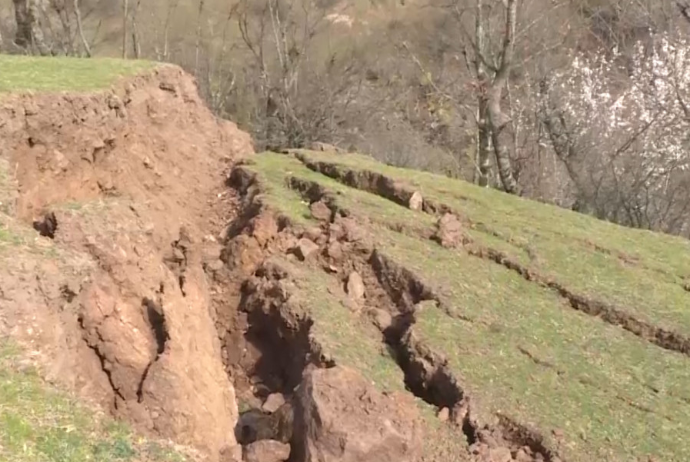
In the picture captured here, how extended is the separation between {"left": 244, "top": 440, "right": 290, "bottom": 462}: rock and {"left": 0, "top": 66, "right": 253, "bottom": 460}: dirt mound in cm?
42

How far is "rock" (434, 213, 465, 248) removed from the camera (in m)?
10.5

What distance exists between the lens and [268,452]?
718cm

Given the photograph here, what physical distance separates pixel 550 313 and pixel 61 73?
6222 mm

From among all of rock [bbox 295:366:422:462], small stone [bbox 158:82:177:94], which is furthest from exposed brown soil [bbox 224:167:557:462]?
small stone [bbox 158:82:177:94]

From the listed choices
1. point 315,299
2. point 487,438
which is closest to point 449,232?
point 315,299

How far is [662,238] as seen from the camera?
12.1 m

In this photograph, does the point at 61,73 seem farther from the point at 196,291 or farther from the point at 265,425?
the point at 265,425

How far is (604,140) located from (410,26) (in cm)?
2129

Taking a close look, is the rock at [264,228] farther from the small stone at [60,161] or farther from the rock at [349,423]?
the rock at [349,423]

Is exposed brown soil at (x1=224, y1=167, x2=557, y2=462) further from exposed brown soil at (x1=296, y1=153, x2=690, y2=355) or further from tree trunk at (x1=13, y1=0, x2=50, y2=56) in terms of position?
tree trunk at (x1=13, y1=0, x2=50, y2=56)

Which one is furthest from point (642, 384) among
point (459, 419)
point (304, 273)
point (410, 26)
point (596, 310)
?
point (410, 26)

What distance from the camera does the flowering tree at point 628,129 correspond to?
1878 cm

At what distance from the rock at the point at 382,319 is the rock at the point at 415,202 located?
6.92 ft

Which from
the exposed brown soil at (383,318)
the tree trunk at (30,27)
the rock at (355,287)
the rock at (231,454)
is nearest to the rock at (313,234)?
the exposed brown soil at (383,318)
